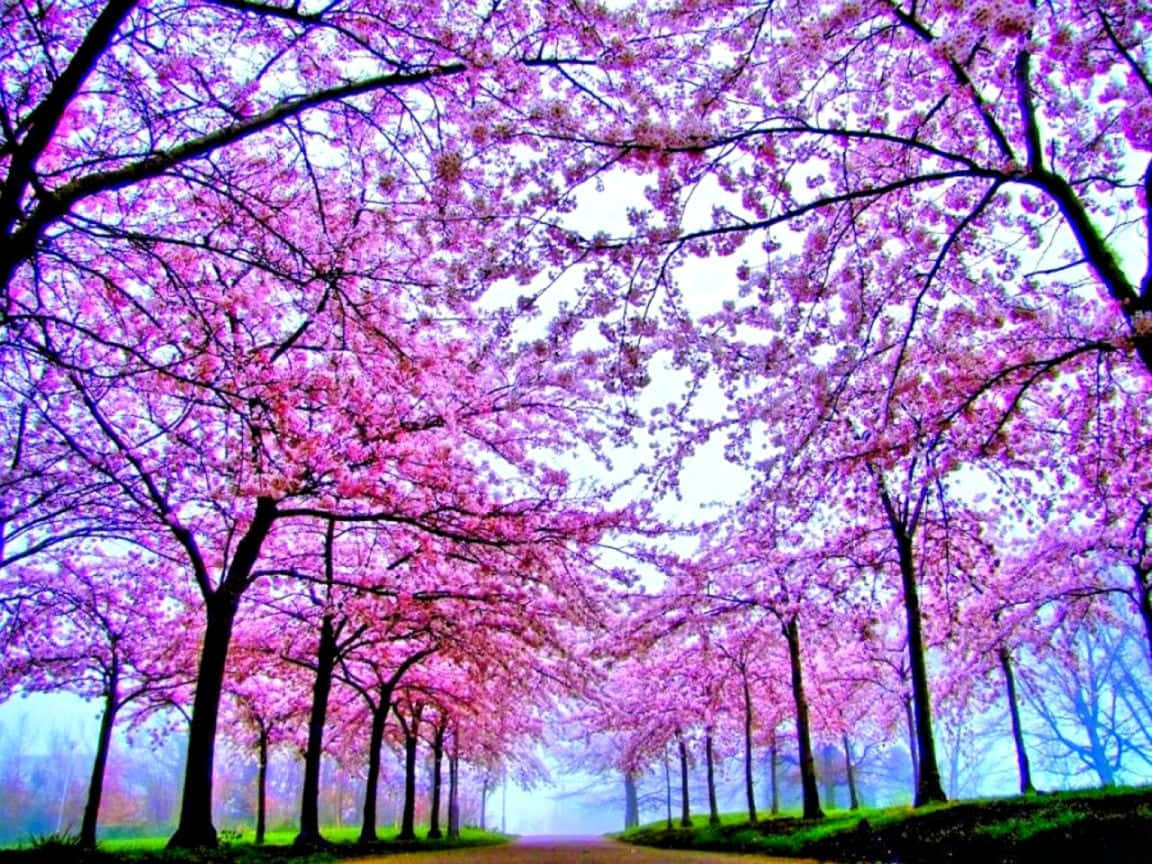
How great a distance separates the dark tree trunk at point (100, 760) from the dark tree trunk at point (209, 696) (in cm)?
778

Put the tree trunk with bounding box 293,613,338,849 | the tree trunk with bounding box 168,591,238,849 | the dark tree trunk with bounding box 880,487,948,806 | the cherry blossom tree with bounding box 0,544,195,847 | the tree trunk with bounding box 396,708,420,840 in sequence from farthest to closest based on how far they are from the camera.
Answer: the tree trunk with bounding box 396,708,420,840
the cherry blossom tree with bounding box 0,544,195,847
the tree trunk with bounding box 293,613,338,849
the dark tree trunk with bounding box 880,487,948,806
the tree trunk with bounding box 168,591,238,849

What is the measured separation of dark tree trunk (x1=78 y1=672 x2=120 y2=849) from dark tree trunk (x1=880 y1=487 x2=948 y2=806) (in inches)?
667

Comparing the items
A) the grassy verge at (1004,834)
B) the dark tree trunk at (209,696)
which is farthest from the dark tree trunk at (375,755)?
the grassy verge at (1004,834)

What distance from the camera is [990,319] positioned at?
25.4 feet

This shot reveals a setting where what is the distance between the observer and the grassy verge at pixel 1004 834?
6.08m

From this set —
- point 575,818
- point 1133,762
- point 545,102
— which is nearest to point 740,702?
point 545,102

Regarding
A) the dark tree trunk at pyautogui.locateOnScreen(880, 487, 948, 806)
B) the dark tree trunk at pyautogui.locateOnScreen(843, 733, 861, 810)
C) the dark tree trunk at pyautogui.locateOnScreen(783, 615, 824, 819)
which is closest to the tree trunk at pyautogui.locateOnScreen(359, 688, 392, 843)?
the dark tree trunk at pyautogui.locateOnScreen(783, 615, 824, 819)

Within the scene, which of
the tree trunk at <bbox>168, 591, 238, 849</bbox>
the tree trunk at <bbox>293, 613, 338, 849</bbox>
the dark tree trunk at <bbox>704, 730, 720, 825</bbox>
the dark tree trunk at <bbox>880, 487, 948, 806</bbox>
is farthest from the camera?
the dark tree trunk at <bbox>704, 730, 720, 825</bbox>

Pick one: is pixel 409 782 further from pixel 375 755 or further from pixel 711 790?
pixel 711 790

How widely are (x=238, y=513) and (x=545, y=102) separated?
361 inches

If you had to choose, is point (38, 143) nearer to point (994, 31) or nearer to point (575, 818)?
point (994, 31)

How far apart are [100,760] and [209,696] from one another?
9.43 metres

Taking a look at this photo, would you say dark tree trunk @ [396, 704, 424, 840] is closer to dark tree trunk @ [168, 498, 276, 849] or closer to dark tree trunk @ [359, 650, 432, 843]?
dark tree trunk @ [359, 650, 432, 843]

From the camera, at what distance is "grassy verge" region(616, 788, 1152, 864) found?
6.08 metres
